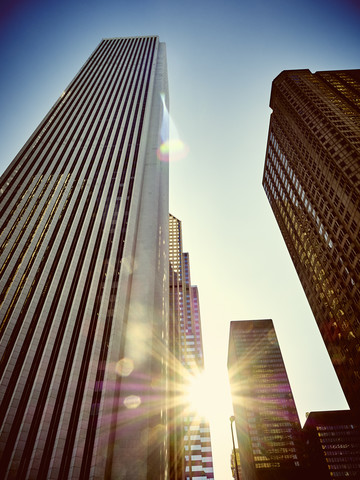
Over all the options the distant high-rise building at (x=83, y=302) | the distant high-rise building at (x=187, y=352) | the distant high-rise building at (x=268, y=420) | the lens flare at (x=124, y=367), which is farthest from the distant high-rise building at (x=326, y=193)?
the distant high-rise building at (x=268, y=420)

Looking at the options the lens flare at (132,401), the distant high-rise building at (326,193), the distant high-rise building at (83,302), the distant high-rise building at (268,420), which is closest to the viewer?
the distant high-rise building at (83,302)

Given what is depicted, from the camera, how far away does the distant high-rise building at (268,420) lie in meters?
159

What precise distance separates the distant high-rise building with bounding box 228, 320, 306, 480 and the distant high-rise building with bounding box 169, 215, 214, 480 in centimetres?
7119

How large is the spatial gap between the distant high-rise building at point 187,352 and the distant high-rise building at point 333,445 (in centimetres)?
8165

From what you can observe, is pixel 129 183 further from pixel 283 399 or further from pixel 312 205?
pixel 283 399

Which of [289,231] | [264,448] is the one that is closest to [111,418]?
[289,231]

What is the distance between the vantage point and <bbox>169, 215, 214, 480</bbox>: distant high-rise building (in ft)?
348

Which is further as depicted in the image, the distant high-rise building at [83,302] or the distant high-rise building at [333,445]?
the distant high-rise building at [333,445]

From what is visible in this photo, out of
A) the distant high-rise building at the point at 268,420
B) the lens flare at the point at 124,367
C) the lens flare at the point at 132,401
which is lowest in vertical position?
the lens flare at the point at 132,401

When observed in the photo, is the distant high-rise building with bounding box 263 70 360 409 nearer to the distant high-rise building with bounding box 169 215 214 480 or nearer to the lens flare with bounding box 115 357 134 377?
the distant high-rise building with bounding box 169 215 214 480

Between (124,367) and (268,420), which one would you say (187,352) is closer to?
(268,420)

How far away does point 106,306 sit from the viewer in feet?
136

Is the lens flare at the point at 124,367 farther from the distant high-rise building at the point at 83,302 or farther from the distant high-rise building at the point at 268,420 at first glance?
the distant high-rise building at the point at 268,420

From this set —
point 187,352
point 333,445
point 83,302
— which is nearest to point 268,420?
point 333,445
